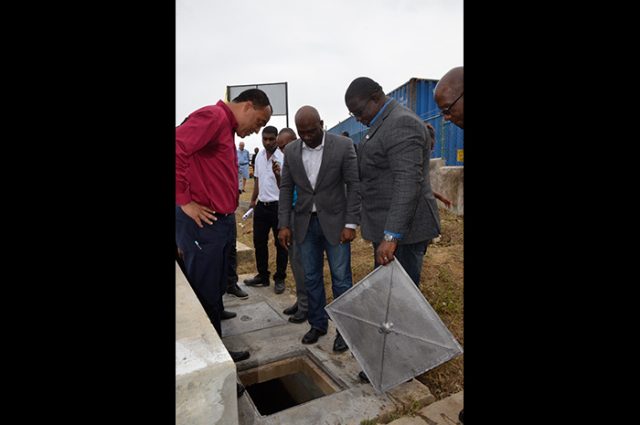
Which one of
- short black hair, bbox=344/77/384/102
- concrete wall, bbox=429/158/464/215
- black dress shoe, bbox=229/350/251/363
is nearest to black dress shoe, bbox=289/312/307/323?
black dress shoe, bbox=229/350/251/363

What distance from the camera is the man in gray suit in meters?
2.88

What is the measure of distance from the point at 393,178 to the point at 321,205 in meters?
0.77

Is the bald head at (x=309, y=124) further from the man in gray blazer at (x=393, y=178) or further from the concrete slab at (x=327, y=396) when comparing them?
the concrete slab at (x=327, y=396)

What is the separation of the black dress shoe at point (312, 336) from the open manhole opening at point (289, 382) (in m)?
0.13

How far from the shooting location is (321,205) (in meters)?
2.91

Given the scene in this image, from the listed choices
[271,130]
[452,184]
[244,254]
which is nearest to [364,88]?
[271,130]

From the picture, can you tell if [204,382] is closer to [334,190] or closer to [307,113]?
[334,190]
